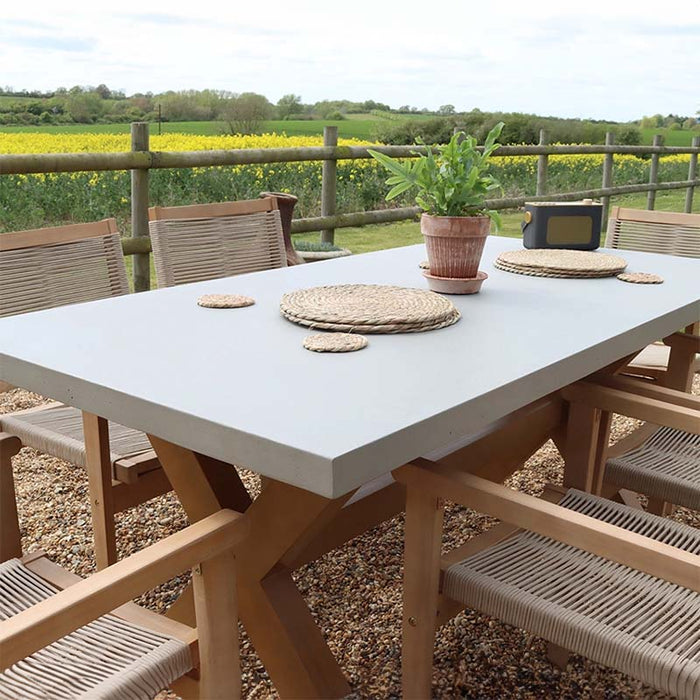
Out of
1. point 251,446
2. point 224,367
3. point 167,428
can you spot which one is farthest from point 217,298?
point 251,446

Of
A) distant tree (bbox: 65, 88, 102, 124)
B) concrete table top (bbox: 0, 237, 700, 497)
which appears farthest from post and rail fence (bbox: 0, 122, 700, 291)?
distant tree (bbox: 65, 88, 102, 124)

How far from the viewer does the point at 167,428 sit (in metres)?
1.08

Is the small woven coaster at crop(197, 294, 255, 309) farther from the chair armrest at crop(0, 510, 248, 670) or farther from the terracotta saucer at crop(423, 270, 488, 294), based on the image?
the chair armrest at crop(0, 510, 248, 670)

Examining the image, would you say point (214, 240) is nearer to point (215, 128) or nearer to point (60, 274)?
point (60, 274)

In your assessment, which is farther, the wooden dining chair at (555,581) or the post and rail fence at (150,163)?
the post and rail fence at (150,163)

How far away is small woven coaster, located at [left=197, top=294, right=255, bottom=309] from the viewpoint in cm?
166

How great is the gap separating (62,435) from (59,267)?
473 millimetres

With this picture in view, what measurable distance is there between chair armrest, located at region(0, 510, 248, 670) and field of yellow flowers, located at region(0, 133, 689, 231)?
6147mm

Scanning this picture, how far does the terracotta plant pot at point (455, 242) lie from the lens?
1.76 metres

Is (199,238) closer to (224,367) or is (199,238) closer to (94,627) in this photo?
(224,367)

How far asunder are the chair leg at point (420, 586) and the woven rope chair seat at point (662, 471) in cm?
69

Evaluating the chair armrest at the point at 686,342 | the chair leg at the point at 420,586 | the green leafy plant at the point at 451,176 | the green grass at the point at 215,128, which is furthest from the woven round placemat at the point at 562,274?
the green grass at the point at 215,128

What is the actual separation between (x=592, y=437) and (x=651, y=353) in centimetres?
118

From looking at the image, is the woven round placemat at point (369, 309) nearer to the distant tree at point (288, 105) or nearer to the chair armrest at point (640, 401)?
the chair armrest at point (640, 401)
